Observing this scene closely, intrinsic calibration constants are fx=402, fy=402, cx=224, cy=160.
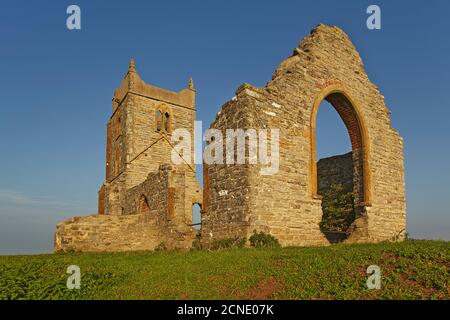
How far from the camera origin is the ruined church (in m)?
11.4

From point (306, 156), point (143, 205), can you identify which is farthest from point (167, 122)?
point (306, 156)

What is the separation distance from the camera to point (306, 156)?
41.8ft

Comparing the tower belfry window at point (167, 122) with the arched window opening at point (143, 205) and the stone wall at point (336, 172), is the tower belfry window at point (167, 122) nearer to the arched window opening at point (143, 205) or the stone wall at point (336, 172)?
the arched window opening at point (143, 205)

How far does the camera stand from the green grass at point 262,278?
5859 millimetres

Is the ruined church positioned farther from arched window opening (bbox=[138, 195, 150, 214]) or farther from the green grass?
the green grass

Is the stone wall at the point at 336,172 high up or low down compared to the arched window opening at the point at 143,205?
up

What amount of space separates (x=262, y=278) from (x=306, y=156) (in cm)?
678

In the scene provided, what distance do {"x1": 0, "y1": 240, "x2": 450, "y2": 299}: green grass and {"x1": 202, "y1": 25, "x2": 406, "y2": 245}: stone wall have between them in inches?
131

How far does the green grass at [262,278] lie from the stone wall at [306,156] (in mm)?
3324

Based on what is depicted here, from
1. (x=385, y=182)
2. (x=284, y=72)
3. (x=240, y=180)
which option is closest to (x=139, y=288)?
(x=240, y=180)

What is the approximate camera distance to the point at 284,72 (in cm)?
1284

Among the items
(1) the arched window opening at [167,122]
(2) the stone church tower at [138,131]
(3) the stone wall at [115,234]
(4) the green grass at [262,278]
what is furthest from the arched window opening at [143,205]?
(1) the arched window opening at [167,122]

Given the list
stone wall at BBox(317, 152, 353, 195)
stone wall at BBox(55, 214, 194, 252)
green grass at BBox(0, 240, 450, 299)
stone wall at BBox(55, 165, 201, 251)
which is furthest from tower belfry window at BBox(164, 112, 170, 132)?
green grass at BBox(0, 240, 450, 299)

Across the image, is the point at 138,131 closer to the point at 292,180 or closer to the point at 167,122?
the point at 167,122
